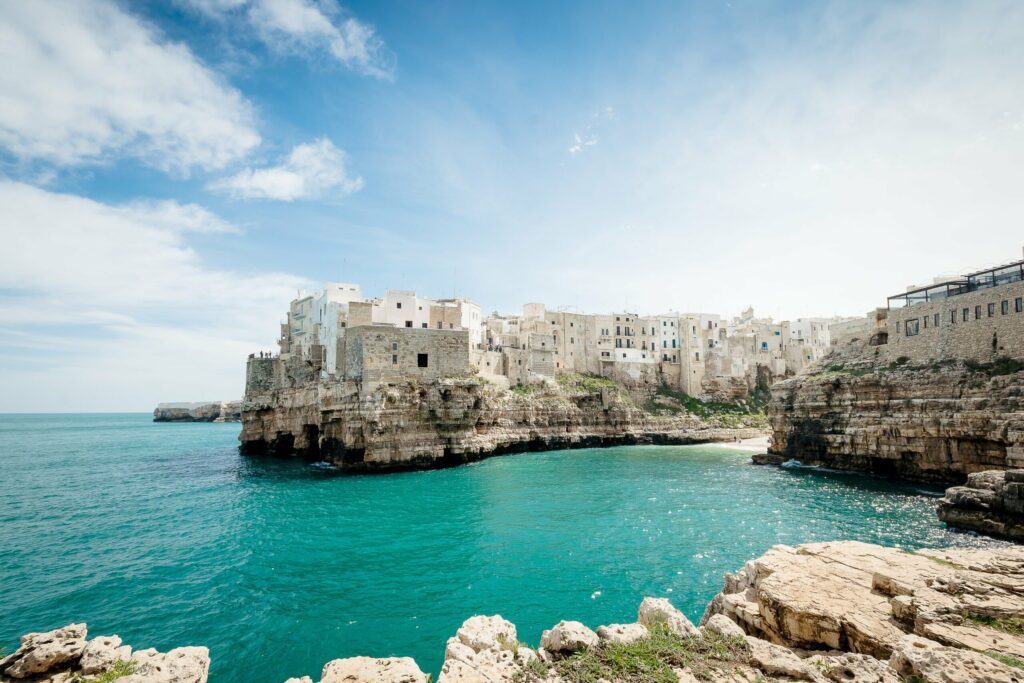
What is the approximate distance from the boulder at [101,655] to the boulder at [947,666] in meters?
13.8

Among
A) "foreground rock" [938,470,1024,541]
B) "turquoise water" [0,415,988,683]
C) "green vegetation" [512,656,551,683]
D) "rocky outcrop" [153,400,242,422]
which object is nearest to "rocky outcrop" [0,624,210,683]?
"turquoise water" [0,415,988,683]

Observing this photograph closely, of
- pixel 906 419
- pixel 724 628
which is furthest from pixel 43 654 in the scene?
pixel 906 419

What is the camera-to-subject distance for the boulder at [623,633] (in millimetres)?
9305

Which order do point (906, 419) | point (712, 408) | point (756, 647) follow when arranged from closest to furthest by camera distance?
1. point (756, 647)
2. point (906, 419)
3. point (712, 408)

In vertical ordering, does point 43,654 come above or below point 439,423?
below

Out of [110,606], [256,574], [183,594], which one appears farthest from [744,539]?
[110,606]

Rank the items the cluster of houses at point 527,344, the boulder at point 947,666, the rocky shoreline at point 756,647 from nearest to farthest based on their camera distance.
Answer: the boulder at point 947,666
the rocky shoreline at point 756,647
the cluster of houses at point 527,344

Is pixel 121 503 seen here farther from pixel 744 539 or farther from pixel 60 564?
pixel 744 539

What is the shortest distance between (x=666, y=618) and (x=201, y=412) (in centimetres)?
17290

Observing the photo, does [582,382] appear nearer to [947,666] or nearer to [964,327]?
[964,327]

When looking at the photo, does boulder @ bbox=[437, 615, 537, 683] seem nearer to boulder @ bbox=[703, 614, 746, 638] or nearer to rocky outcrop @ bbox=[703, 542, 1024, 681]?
boulder @ bbox=[703, 614, 746, 638]

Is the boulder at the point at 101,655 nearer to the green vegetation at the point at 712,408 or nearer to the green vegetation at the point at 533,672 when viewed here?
the green vegetation at the point at 533,672

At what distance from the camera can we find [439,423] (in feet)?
148

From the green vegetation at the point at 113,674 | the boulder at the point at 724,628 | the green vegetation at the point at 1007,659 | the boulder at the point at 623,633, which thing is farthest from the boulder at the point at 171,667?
the green vegetation at the point at 1007,659
